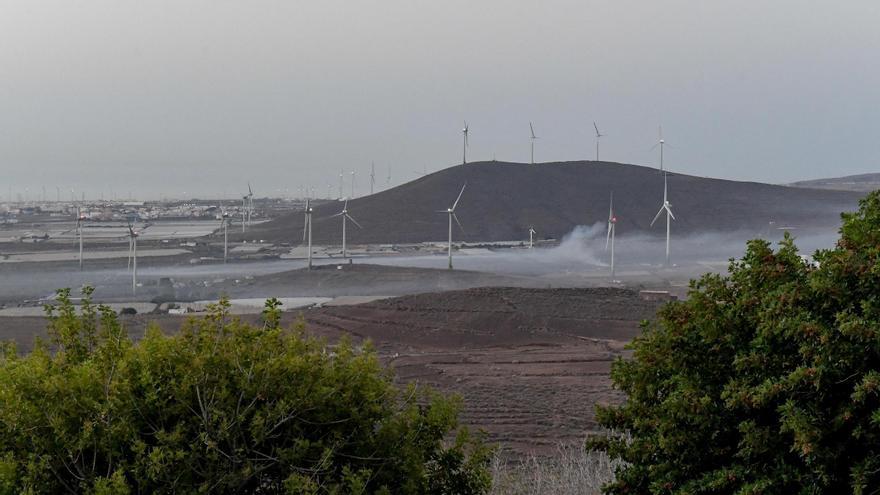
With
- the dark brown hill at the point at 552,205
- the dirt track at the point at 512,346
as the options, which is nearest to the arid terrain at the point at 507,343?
the dirt track at the point at 512,346

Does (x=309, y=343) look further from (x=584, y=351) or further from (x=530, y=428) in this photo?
(x=584, y=351)

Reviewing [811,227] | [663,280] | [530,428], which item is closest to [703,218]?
[811,227]

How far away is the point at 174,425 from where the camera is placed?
739 centimetres

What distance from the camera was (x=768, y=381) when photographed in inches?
282

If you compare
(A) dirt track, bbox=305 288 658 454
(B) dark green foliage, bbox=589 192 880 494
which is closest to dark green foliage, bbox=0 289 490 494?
(B) dark green foliage, bbox=589 192 880 494

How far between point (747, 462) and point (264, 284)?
63096mm

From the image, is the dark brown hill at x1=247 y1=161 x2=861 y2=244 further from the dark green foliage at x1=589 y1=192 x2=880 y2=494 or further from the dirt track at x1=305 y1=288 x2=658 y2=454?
the dark green foliage at x1=589 y1=192 x2=880 y2=494

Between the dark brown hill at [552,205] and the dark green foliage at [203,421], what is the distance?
108493 mm

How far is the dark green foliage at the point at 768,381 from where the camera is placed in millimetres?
7004

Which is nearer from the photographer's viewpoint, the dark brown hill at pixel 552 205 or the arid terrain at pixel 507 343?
the arid terrain at pixel 507 343

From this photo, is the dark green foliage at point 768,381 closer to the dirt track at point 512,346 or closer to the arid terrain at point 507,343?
the arid terrain at point 507,343

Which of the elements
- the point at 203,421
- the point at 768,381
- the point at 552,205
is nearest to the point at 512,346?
the point at 768,381

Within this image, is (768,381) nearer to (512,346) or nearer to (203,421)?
(203,421)

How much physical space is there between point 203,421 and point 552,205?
126m
